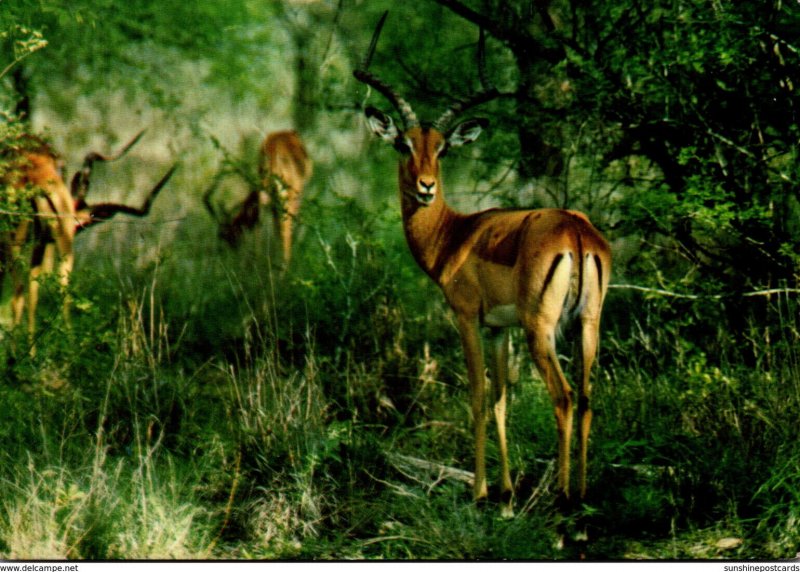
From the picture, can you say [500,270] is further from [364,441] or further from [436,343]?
[436,343]

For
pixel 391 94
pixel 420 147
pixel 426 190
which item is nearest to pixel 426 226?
pixel 426 190

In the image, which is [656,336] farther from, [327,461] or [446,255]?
[327,461]

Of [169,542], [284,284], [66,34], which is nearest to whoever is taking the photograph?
[169,542]

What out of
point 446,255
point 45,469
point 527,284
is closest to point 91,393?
point 45,469

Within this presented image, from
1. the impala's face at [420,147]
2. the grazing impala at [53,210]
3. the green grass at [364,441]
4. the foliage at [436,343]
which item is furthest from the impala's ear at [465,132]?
the grazing impala at [53,210]

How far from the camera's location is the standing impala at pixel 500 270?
4.91m

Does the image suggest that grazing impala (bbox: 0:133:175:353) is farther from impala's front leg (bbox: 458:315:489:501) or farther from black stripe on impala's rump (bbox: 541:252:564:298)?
black stripe on impala's rump (bbox: 541:252:564:298)

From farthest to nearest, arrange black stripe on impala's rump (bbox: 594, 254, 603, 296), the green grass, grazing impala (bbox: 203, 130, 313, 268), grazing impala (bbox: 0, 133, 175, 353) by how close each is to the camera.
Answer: grazing impala (bbox: 203, 130, 313, 268) → grazing impala (bbox: 0, 133, 175, 353) → black stripe on impala's rump (bbox: 594, 254, 603, 296) → the green grass

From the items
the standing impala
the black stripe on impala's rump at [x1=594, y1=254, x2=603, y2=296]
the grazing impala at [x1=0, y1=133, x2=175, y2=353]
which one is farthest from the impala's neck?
the grazing impala at [x1=0, y1=133, x2=175, y2=353]

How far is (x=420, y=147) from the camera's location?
18.2ft

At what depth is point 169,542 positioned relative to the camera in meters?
4.67

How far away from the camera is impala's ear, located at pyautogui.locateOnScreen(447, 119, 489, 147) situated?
5715 mm

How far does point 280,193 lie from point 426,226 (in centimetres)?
298

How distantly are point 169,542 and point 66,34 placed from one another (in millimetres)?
5552
